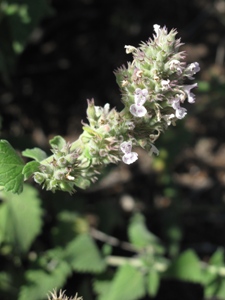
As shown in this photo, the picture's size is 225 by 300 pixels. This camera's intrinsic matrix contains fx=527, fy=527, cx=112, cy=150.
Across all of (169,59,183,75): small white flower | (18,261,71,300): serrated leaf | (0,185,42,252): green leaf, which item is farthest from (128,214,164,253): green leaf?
(169,59,183,75): small white flower

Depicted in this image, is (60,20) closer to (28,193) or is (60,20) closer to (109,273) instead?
(28,193)

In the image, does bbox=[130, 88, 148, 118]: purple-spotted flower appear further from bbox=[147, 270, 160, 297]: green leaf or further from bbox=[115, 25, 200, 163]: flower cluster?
bbox=[147, 270, 160, 297]: green leaf

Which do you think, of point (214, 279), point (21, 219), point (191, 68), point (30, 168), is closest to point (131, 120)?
point (191, 68)

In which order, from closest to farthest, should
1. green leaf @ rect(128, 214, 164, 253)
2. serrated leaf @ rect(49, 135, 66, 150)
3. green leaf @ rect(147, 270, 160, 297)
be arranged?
serrated leaf @ rect(49, 135, 66, 150) → green leaf @ rect(147, 270, 160, 297) → green leaf @ rect(128, 214, 164, 253)

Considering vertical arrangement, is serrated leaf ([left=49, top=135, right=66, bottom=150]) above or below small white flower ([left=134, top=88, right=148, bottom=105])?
below

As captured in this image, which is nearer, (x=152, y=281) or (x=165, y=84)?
(x=165, y=84)

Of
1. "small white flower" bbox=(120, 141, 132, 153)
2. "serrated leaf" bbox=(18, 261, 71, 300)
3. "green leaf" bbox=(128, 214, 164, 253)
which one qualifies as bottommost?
"serrated leaf" bbox=(18, 261, 71, 300)

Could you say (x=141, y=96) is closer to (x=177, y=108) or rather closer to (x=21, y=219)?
(x=177, y=108)
